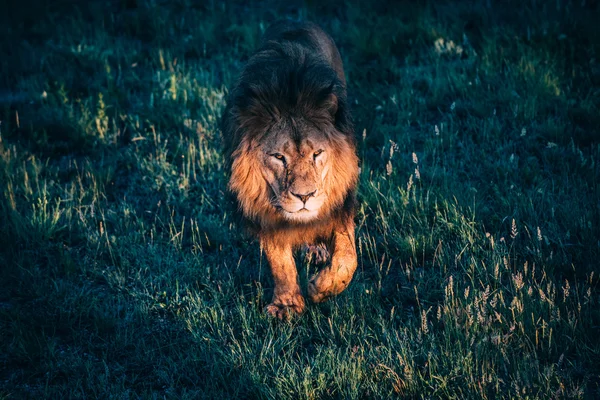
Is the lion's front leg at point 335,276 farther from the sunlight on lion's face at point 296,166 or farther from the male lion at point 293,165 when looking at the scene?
the sunlight on lion's face at point 296,166

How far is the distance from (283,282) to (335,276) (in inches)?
15.6

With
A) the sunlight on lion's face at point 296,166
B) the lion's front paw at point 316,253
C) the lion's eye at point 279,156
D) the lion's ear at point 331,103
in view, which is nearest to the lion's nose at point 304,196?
the sunlight on lion's face at point 296,166

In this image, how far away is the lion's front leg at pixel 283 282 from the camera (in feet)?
13.5

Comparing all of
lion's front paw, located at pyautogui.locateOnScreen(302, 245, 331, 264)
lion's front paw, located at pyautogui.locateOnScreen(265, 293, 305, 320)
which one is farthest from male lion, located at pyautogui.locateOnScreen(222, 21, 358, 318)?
lion's front paw, located at pyautogui.locateOnScreen(302, 245, 331, 264)

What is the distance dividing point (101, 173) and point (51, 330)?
2.33 meters

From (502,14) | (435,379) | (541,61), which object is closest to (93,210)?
(435,379)

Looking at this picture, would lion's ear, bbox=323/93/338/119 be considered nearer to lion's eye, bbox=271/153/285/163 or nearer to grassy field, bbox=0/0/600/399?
lion's eye, bbox=271/153/285/163

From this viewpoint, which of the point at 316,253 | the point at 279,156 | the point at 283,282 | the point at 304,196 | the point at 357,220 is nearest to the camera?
the point at 304,196

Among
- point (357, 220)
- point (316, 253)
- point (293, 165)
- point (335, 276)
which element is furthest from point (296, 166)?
point (357, 220)

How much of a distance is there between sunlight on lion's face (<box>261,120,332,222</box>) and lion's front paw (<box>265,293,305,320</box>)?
0.59 meters

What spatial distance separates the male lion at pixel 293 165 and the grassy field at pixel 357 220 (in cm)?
24

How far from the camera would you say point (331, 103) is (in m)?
3.99

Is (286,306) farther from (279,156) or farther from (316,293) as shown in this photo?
(279,156)

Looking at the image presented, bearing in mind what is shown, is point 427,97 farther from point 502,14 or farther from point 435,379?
point 435,379
